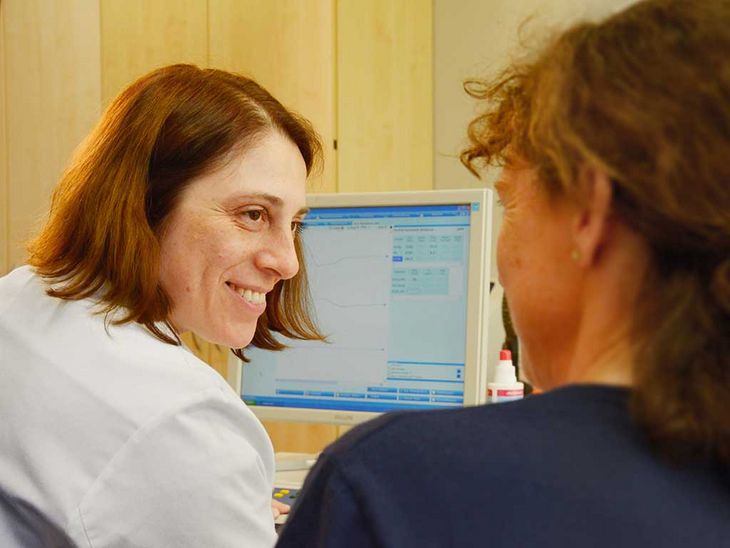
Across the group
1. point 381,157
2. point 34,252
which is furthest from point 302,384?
point 381,157

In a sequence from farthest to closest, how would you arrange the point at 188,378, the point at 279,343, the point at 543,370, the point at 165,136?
the point at 279,343 < the point at 165,136 < the point at 188,378 < the point at 543,370

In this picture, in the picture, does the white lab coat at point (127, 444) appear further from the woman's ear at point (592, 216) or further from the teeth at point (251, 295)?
the woman's ear at point (592, 216)

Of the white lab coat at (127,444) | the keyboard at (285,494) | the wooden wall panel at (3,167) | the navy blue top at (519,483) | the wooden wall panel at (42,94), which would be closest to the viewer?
the navy blue top at (519,483)

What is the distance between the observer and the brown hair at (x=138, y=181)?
128cm

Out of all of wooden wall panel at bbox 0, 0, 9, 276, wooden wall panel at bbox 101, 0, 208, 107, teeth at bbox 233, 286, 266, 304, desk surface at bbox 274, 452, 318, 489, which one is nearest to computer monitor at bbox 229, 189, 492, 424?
desk surface at bbox 274, 452, 318, 489

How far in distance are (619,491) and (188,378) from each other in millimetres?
652

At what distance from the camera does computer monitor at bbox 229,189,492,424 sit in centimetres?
173

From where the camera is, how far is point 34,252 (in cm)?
138

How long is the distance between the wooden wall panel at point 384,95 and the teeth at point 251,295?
113cm

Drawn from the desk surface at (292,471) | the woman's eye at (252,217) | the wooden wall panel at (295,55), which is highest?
the wooden wall panel at (295,55)

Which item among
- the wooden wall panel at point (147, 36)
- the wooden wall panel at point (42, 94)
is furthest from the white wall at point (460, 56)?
the wooden wall panel at point (42, 94)

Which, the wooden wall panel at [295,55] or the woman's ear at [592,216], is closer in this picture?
the woman's ear at [592,216]

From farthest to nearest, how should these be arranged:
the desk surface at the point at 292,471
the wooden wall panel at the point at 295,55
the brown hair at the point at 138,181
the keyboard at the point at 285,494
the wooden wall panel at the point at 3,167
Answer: the wooden wall panel at the point at 3,167 → the wooden wall panel at the point at 295,55 → the desk surface at the point at 292,471 → the keyboard at the point at 285,494 → the brown hair at the point at 138,181

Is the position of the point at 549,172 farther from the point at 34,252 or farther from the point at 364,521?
the point at 34,252
